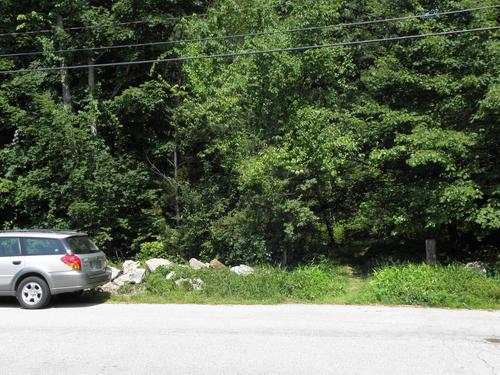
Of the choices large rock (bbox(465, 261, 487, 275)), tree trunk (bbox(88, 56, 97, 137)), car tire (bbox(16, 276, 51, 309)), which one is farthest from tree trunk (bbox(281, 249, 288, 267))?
tree trunk (bbox(88, 56, 97, 137))

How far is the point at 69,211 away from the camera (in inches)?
642

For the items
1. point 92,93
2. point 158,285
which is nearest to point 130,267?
point 158,285

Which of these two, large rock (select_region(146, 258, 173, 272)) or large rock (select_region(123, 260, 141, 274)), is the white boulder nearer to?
large rock (select_region(123, 260, 141, 274))

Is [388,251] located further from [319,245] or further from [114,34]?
[114,34]

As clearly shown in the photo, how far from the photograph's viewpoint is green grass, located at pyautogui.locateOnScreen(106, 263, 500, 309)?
1086cm

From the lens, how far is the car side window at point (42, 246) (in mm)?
10922

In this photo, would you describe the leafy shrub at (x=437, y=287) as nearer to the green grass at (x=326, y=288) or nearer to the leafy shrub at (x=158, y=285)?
the green grass at (x=326, y=288)

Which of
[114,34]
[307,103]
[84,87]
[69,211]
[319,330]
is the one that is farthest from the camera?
[84,87]

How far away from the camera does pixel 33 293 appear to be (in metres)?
10.8

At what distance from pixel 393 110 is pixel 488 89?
262 centimetres

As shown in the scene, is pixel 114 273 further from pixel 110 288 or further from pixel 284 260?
pixel 284 260

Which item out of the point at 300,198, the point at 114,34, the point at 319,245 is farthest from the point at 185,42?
the point at 319,245

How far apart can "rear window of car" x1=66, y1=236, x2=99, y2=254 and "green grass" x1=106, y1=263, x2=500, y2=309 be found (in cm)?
141

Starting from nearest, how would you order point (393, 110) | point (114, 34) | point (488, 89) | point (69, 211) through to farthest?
point (488, 89)
point (393, 110)
point (69, 211)
point (114, 34)
